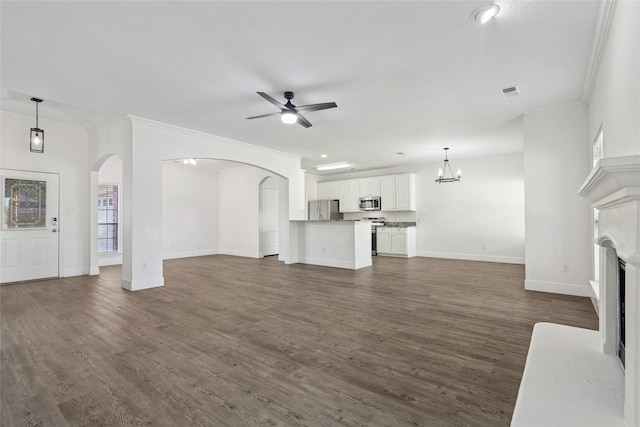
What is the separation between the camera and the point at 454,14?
2357 millimetres

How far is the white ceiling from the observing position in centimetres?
236

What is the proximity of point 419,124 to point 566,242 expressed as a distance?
283 centimetres

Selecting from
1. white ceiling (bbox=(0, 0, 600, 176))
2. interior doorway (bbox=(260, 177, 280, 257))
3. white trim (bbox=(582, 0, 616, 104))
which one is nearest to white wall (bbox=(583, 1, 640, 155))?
white trim (bbox=(582, 0, 616, 104))

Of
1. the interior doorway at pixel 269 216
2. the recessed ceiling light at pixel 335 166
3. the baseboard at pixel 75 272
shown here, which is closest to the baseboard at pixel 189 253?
the interior doorway at pixel 269 216

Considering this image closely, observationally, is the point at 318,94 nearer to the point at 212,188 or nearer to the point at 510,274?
the point at 510,274

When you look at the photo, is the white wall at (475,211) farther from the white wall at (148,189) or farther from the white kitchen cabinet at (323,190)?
the white wall at (148,189)

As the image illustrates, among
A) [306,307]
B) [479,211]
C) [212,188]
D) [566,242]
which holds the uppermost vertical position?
[212,188]

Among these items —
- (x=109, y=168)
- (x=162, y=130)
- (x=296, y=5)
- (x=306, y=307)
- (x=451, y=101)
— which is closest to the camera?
(x=296, y=5)

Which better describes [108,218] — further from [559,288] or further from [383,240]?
[559,288]

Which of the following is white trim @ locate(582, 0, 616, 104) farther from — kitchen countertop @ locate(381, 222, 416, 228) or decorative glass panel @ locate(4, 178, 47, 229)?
decorative glass panel @ locate(4, 178, 47, 229)

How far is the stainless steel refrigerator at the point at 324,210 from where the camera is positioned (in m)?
10.1

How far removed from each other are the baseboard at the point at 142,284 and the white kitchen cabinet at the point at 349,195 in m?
6.28

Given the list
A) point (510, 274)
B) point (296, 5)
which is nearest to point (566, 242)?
point (510, 274)

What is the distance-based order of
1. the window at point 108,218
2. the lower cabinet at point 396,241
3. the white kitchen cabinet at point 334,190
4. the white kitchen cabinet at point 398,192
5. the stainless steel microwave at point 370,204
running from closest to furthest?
the window at point 108,218, the lower cabinet at point 396,241, the white kitchen cabinet at point 398,192, the stainless steel microwave at point 370,204, the white kitchen cabinet at point 334,190
